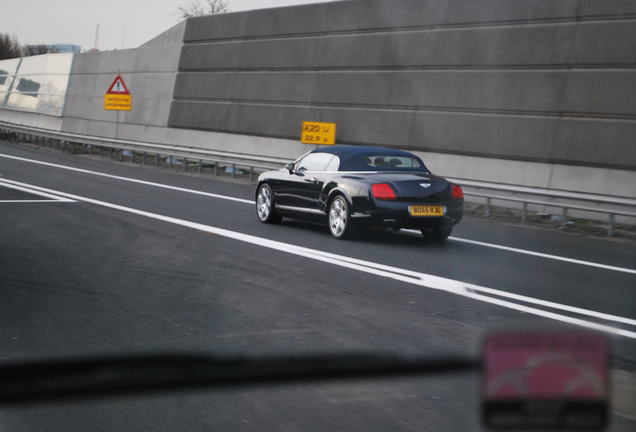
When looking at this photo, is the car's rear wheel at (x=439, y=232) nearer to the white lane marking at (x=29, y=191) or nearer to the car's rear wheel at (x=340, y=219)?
the car's rear wheel at (x=340, y=219)

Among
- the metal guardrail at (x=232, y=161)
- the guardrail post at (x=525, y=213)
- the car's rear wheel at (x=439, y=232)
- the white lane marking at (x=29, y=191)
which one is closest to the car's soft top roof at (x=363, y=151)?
the car's rear wheel at (x=439, y=232)

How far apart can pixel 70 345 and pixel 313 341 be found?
1.55 meters

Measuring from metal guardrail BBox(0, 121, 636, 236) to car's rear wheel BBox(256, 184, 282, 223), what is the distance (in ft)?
17.8

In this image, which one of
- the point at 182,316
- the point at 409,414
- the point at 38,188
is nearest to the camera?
the point at 409,414

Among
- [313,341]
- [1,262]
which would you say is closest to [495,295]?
[313,341]

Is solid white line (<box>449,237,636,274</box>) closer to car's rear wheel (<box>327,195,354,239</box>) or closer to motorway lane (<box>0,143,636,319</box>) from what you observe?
motorway lane (<box>0,143,636,319</box>)

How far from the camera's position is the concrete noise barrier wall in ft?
70.0

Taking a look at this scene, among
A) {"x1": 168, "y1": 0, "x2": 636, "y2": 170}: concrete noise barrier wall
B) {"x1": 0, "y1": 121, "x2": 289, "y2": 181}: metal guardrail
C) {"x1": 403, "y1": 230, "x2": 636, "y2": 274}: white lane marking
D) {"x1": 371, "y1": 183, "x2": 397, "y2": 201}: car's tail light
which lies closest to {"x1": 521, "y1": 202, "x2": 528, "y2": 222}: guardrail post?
{"x1": 168, "y1": 0, "x2": 636, "y2": 170}: concrete noise barrier wall

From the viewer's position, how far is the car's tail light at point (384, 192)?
12.3m

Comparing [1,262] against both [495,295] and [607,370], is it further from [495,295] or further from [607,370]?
[607,370]

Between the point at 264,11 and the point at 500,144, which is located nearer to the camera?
the point at 500,144

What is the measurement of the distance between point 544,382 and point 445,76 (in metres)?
25.5

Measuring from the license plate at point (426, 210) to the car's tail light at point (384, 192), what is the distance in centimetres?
30

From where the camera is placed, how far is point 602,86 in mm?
21250
